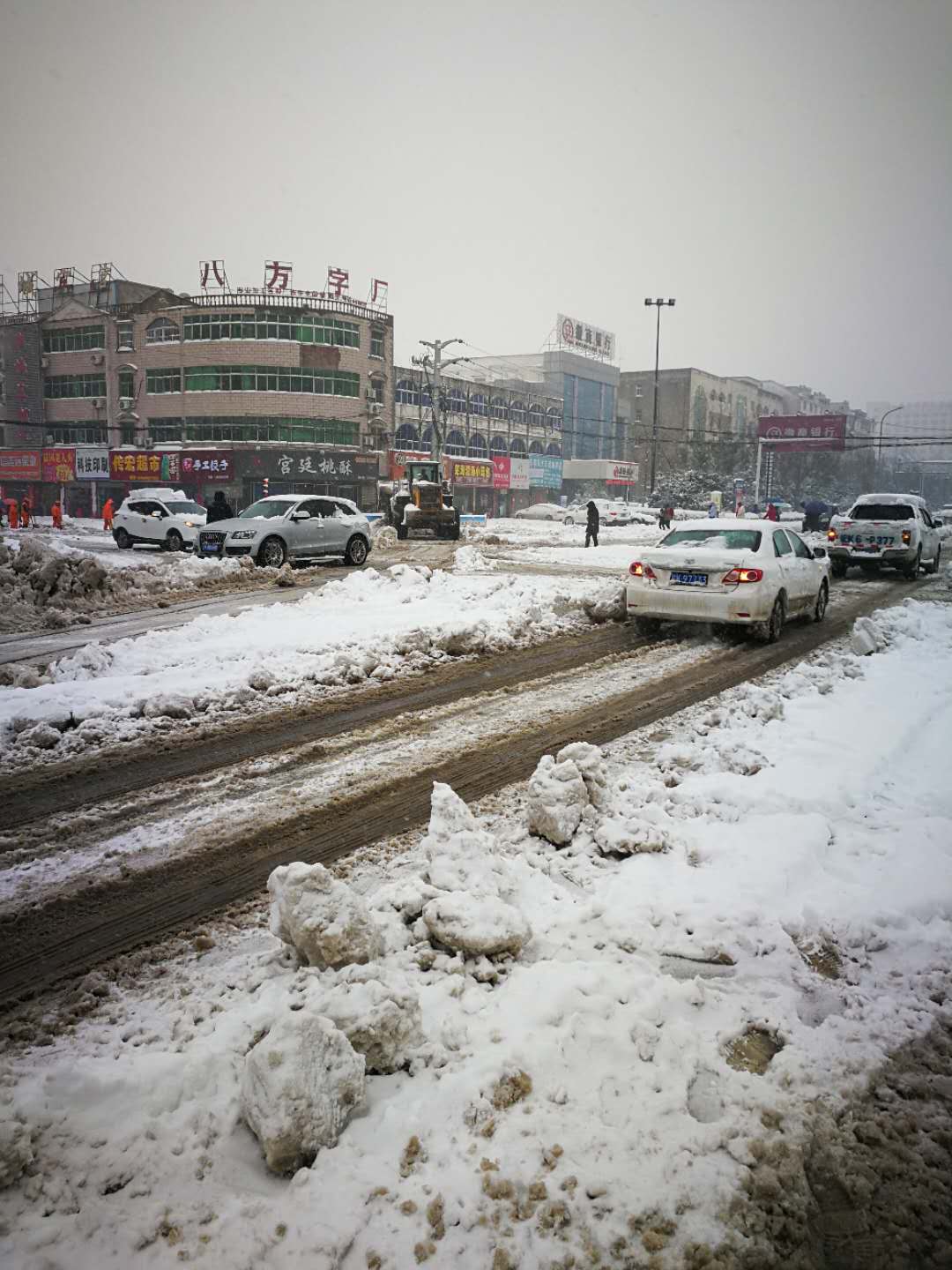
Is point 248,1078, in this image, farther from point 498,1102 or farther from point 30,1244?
point 498,1102

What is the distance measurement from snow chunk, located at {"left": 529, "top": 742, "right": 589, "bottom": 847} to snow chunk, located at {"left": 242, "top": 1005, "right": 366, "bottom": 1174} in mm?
2039

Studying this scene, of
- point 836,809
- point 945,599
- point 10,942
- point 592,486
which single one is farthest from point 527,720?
point 592,486

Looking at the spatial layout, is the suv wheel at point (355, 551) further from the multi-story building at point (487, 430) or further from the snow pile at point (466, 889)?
the multi-story building at point (487, 430)

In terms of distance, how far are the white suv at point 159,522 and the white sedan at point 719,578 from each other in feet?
56.9

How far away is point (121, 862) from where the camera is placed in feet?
13.7

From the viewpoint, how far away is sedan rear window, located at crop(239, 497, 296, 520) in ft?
62.7

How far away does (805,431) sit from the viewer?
64.7 meters

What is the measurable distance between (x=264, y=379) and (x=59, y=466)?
17.4 meters

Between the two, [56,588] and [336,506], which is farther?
[336,506]

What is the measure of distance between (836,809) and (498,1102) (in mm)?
3101

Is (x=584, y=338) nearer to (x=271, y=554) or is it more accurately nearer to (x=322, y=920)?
(x=271, y=554)

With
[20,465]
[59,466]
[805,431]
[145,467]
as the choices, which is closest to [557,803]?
[145,467]

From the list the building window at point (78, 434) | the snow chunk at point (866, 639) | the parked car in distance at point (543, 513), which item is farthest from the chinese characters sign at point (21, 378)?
the snow chunk at point (866, 639)

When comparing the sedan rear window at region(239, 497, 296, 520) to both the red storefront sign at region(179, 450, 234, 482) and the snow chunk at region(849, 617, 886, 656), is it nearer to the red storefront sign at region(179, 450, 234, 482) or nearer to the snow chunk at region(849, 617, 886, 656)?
the snow chunk at region(849, 617, 886, 656)
